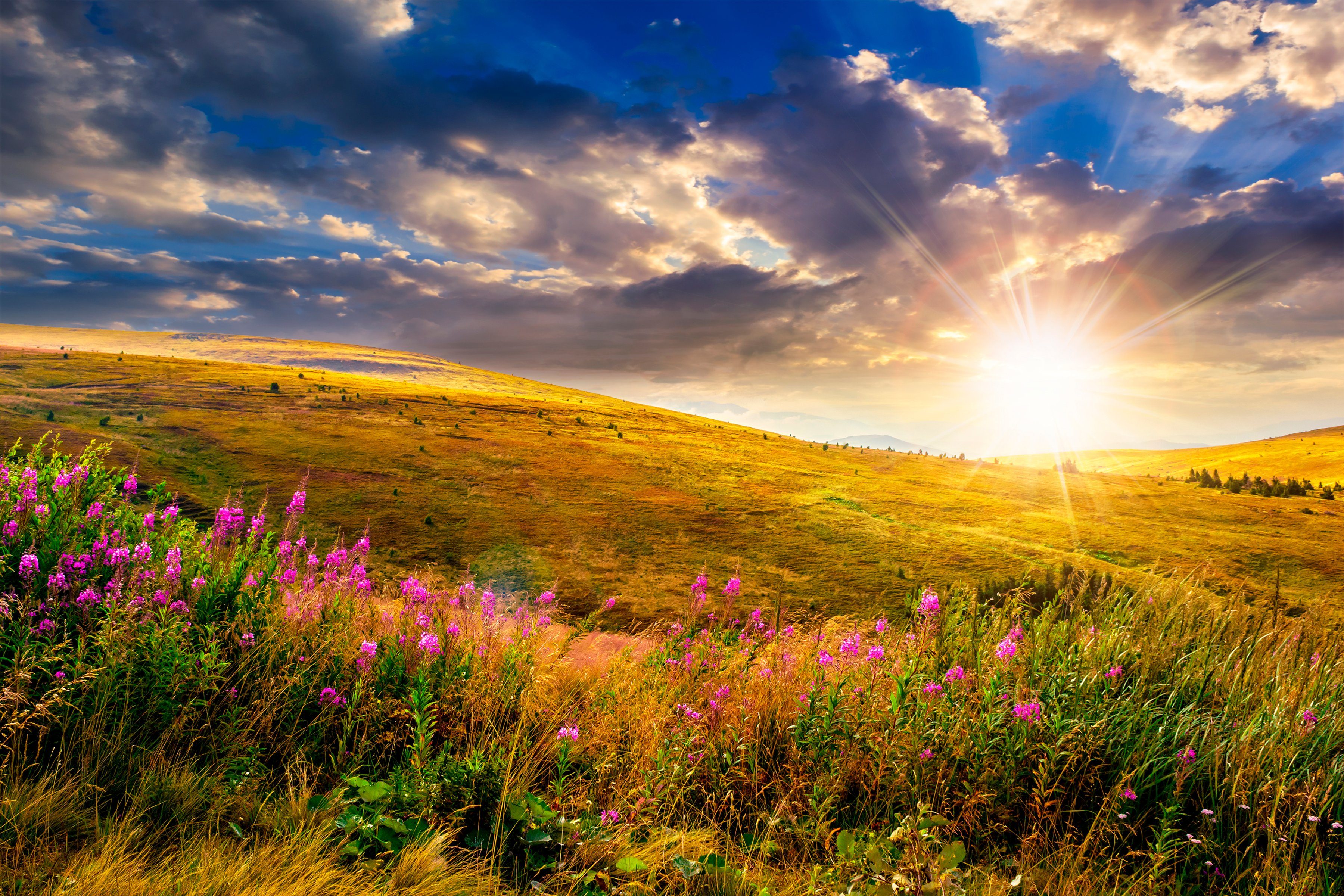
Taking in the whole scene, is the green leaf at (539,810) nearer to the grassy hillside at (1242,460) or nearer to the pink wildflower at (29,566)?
the pink wildflower at (29,566)

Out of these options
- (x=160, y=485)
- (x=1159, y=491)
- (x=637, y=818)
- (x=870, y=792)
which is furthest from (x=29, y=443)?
(x=1159, y=491)

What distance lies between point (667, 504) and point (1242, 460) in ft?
298

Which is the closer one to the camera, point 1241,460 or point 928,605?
point 928,605

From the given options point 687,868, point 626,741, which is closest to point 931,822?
point 687,868

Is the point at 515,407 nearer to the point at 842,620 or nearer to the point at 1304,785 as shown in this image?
the point at 842,620

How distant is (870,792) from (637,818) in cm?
164

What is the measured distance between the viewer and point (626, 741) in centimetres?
460

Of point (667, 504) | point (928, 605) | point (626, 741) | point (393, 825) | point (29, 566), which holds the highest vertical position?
point (928, 605)

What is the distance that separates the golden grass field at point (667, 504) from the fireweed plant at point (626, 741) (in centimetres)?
213

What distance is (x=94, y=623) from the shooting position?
4504 millimetres

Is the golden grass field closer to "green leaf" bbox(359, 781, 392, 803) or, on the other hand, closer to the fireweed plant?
the fireweed plant

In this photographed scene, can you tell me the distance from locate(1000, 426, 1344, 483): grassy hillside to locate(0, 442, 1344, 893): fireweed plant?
47204mm

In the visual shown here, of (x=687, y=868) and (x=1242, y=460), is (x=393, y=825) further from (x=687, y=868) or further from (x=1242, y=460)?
(x=1242, y=460)

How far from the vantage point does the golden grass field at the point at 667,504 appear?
14586 mm
